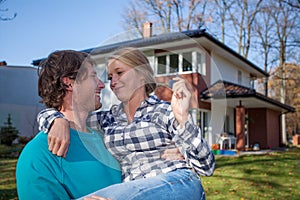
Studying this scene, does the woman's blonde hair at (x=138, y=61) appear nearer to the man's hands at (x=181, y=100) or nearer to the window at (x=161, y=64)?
the window at (x=161, y=64)

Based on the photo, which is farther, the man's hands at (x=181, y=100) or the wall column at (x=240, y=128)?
the wall column at (x=240, y=128)

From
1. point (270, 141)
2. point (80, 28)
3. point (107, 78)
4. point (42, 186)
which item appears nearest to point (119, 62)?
point (107, 78)

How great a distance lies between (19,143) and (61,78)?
16.0m

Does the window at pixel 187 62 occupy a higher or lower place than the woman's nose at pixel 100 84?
higher

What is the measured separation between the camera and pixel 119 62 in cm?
164

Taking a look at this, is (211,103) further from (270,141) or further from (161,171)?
(270,141)

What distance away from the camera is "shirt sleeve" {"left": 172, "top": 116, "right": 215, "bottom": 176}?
1.43 metres

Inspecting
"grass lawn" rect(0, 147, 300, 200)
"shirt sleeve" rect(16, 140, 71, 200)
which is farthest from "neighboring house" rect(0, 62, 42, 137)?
"shirt sleeve" rect(16, 140, 71, 200)

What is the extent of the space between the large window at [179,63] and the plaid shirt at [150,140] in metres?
0.19

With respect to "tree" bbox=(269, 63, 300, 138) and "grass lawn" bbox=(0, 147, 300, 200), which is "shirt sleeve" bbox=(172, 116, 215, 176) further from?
"tree" bbox=(269, 63, 300, 138)

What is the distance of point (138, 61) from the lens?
65.9 inches

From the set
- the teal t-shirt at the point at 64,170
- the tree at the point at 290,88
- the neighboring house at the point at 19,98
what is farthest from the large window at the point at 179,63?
the tree at the point at 290,88

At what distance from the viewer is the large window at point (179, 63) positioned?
173 centimetres

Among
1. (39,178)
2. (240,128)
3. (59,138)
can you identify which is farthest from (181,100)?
(240,128)
